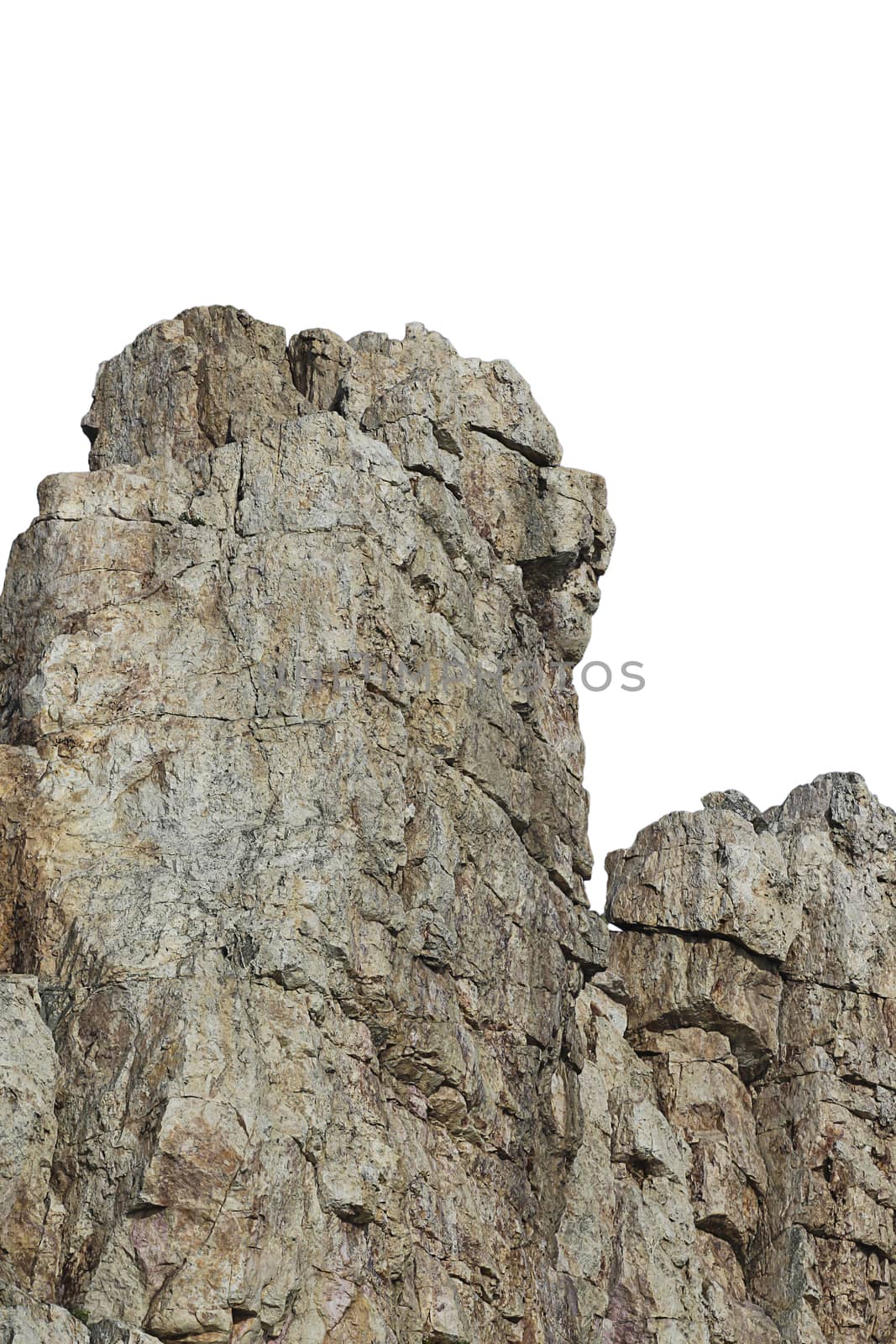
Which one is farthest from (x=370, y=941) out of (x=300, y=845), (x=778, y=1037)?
(x=778, y=1037)

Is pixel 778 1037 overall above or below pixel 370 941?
above

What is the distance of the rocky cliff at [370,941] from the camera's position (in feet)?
143

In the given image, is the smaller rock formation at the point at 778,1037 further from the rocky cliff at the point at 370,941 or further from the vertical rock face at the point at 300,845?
the vertical rock face at the point at 300,845

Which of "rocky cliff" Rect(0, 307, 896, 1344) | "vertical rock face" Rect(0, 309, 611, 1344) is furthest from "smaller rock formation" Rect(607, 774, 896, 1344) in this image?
"vertical rock face" Rect(0, 309, 611, 1344)

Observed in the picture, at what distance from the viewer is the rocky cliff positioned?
143 ft

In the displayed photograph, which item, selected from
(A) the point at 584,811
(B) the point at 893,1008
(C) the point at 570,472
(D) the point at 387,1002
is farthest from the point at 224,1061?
(B) the point at 893,1008

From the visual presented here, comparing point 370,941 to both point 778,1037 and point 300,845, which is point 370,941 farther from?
point 778,1037

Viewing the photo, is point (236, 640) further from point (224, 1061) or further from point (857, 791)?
point (857, 791)

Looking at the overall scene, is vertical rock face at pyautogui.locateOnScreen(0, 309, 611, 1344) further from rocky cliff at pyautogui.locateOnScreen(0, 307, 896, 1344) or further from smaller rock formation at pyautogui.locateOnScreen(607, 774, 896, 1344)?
smaller rock formation at pyautogui.locateOnScreen(607, 774, 896, 1344)

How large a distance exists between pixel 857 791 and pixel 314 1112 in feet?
106

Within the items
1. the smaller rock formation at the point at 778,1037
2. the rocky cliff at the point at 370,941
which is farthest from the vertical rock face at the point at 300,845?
the smaller rock formation at the point at 778,1037

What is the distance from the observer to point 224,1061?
43.6 metres

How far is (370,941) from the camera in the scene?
47969mm

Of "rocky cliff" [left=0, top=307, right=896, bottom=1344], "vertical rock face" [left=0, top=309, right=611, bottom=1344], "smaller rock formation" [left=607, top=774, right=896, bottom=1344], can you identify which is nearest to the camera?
"vertical rock face" [left=0, top=309, right=611, bottom=1344]
